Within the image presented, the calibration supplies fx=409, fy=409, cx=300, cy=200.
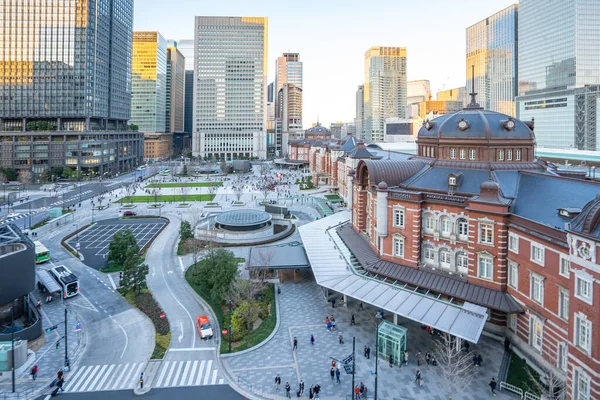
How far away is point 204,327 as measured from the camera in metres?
37.7

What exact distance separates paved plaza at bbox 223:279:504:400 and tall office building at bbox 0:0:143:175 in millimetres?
130831

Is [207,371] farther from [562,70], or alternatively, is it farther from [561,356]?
[562,70]

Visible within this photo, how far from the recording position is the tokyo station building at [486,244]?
24562 mm

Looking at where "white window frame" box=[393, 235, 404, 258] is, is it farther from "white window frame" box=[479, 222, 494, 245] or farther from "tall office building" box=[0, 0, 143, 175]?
"tall office building" box=[0, 0, 143, 175]

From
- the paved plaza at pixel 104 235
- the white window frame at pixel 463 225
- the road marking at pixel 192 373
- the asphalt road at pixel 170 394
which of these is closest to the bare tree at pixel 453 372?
the white window frame at pixel 463 225

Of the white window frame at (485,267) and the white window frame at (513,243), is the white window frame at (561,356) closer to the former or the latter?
the white window frame at (513,243)

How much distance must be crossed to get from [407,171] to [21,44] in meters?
146

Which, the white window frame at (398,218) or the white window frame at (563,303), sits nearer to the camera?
the white window frame at (563,303)

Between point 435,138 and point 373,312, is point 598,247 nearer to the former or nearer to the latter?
point 373,312

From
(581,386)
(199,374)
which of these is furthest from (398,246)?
(199,374)

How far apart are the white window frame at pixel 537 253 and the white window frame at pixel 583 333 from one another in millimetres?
7538

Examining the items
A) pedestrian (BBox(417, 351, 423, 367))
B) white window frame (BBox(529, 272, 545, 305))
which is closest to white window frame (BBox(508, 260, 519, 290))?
white window frame (BBox(529, 272, 545, 305))

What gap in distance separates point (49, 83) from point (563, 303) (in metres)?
159

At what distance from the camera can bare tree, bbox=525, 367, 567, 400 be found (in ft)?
83.1
